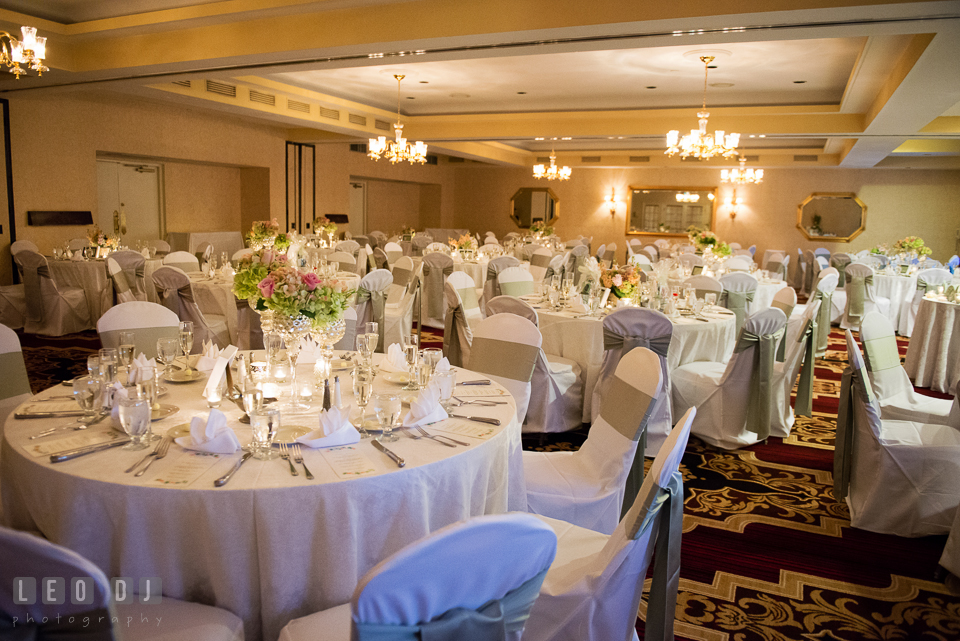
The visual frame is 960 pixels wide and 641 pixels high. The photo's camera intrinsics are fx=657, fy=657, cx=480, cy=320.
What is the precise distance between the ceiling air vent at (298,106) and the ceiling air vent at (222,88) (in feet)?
3.33

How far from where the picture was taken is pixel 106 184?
11523 millimetres

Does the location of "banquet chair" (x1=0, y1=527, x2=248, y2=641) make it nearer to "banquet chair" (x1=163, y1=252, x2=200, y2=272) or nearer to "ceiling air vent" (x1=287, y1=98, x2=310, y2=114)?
"banquet chair" (x1=163, y1=252, x2=200, y2=272)

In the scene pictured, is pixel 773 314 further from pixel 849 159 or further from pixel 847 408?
pixel 849 159

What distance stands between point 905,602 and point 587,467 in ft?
4.97

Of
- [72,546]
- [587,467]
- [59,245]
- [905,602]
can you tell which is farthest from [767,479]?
[59,245]

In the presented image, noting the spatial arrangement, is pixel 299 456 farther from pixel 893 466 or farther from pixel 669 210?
pixel 669 210

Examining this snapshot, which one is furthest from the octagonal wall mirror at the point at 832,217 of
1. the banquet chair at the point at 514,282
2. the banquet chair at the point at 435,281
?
the banquet chair at the point at 514,282

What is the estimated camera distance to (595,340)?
4859mm

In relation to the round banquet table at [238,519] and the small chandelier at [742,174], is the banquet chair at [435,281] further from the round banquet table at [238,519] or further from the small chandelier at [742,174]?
the small chandelier at [742,174]

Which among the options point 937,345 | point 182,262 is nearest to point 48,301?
point 182,262

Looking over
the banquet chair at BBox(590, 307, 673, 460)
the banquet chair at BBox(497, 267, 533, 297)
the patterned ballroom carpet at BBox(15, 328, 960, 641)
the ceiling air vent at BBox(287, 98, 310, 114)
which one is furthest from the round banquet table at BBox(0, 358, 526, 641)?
the ceiling air vent at BBox(287, 98, 310, 114)

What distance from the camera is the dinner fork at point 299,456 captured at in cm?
180

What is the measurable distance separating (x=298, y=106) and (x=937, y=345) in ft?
31.3

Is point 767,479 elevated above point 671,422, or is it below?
below
